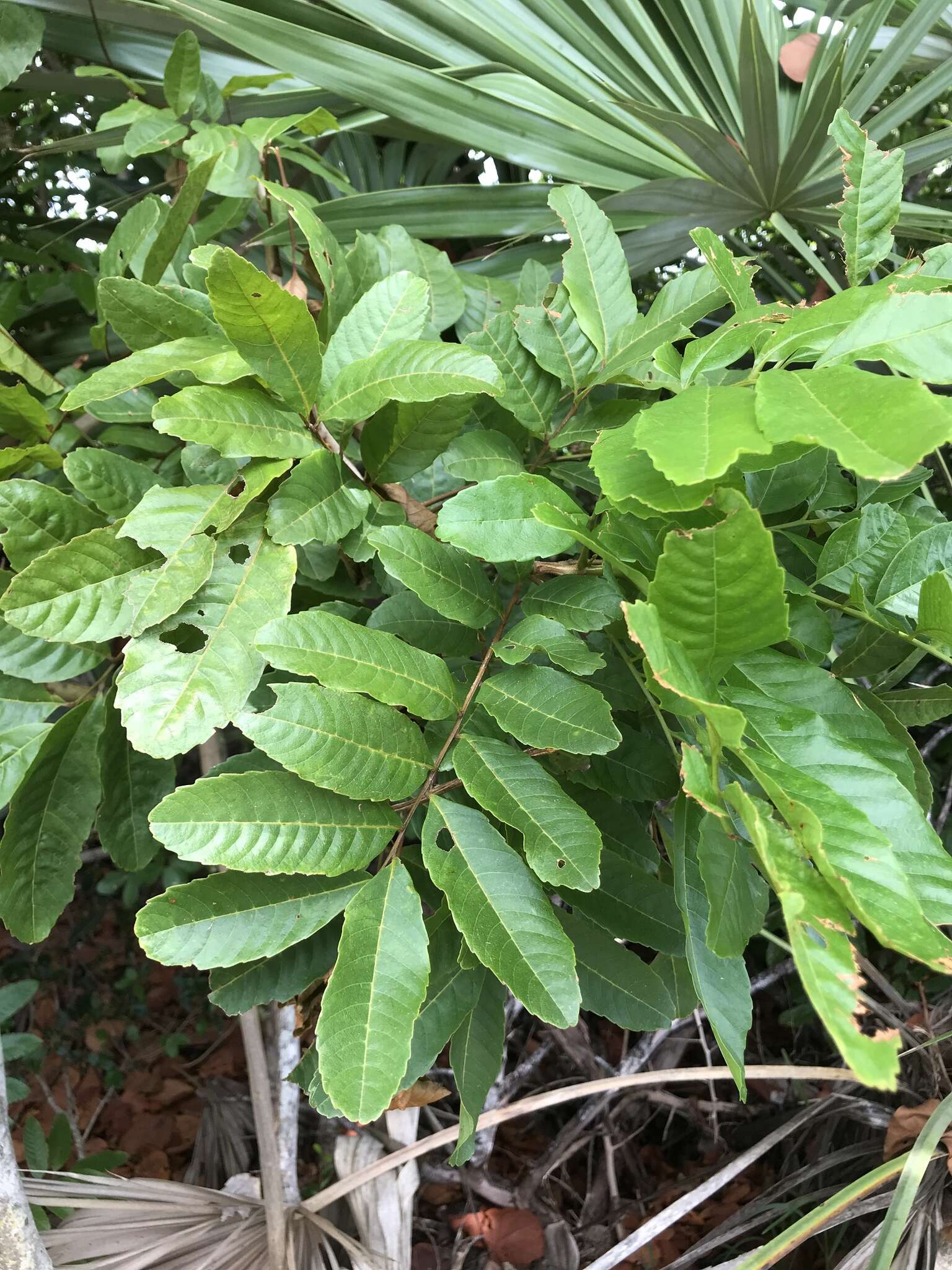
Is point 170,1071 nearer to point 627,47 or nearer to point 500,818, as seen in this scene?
point 500,818

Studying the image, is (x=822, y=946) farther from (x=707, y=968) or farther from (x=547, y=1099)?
(x=547, y=1099)

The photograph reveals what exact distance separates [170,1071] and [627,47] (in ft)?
8.21

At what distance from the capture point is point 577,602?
58 centimetres

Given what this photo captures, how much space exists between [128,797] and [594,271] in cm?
63

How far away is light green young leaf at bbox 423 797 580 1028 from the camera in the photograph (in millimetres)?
481

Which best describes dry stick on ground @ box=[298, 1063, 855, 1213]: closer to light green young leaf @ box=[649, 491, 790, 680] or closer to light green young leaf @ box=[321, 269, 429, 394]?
light green young leaf @ box=[649, 491, 790, 680]

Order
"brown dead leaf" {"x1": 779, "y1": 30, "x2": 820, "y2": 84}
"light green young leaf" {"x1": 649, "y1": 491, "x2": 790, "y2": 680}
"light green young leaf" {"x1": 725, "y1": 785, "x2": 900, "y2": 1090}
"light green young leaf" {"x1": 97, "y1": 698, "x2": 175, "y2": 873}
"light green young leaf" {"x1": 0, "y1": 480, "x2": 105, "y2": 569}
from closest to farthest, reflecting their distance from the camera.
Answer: "light green young leaf" {"x1": 725, "y1": 785, "x2": 900, "y2": 1090}, "light green young leaf" {"x1": 649, "y1": 491, "x2": 790, "y2": 680}, "light green young leaf" {"x1": 0, "y1": 480, "x2": 105, "y2": 569}, "light green young leaf" {"x1": 97, "y1": 698, "x2": 175, "y2": 873}, "brown dead leaf" {"x1": 779, "y1": 30, "x2": 820, "y2": 84}

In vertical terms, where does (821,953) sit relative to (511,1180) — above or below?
above

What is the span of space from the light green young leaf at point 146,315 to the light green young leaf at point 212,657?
183mm

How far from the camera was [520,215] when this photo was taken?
1067mm

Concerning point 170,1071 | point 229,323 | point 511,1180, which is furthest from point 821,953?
point 170,1071

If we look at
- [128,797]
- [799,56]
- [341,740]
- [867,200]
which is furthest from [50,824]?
[799,56]

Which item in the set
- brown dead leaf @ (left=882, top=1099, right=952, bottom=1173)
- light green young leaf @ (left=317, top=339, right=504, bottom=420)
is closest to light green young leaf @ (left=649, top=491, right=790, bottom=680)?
light green young leaf @ (left=317, top=339, right=504, bottom=420)

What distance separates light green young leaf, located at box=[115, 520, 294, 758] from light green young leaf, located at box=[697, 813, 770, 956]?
301 millimetres
